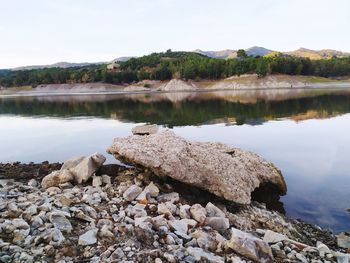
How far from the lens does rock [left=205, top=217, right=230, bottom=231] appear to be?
10406mm

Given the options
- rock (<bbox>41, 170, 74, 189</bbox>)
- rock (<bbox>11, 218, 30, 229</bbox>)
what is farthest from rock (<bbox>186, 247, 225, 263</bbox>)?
rock (<bbox>41, 170, 74, 189</bbox>)

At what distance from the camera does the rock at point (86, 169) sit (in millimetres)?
13859

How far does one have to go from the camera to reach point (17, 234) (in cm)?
862

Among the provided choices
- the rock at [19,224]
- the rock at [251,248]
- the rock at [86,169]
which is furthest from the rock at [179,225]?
the rock at [86,169]

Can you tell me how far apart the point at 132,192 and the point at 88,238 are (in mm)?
3396

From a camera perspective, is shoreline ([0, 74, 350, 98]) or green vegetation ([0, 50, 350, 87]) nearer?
shoreline ([0, 74, 350, 98])

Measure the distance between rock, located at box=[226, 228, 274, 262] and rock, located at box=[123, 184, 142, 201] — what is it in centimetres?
401

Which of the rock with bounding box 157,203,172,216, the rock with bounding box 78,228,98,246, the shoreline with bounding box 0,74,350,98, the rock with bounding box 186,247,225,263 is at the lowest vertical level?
the shoreline with bounding box 0,74,350,98

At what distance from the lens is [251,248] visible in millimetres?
8891

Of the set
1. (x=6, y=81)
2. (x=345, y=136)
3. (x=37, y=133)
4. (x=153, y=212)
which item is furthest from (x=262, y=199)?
(x=6, y=81)

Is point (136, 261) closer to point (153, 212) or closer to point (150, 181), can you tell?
point (153, 212)

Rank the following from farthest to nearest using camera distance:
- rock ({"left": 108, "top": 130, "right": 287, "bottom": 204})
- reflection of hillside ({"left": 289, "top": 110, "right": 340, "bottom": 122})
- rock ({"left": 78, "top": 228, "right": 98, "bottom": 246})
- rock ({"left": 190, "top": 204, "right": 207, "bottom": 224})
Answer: reflection of hillside ({"left": 289, "top": 110, "right": 340, "bottom": 122}) → rock ({"left": 108, "top": 130, "right": 287, "bottom": 204}) → rock ({"left": 190, "top": 204, "right": 207, "bottom": 224}) → rock ({"left": 78, "top": 228, "right": 98, "bottom": 246})

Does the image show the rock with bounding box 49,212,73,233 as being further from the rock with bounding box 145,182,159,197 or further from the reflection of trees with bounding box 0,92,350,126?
the reflection of trees with bounding box 0,92,350,126

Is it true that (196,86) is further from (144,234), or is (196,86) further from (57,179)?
(144,234)
